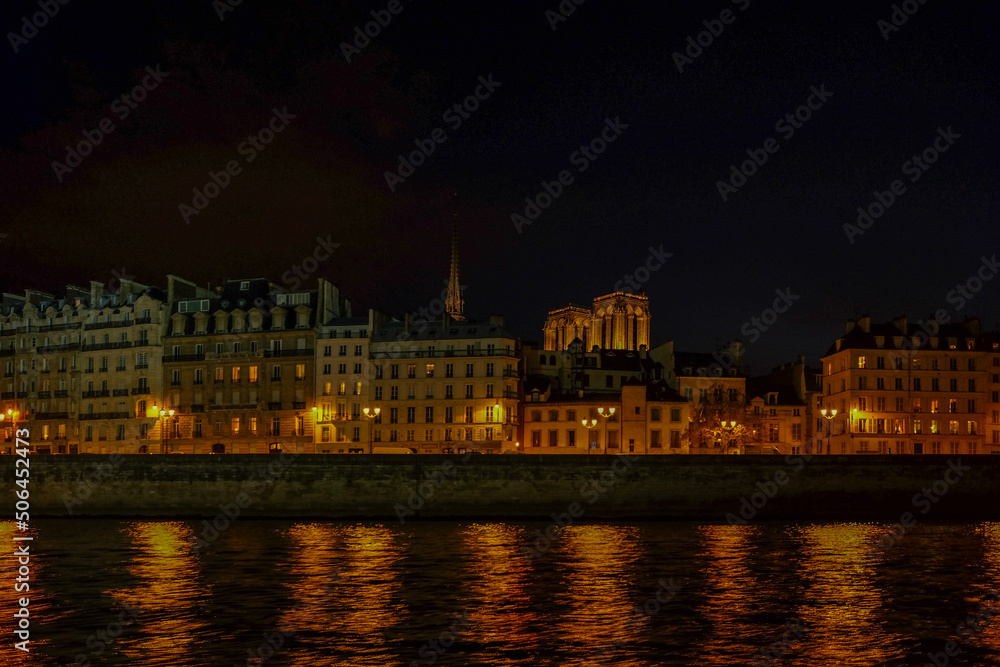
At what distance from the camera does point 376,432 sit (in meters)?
91.8

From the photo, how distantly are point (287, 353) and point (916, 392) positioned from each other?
50355 mm

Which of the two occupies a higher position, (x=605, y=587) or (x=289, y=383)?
(x=289, y=383)

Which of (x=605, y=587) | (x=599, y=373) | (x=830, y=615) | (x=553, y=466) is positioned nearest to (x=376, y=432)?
(x=599, y=373)

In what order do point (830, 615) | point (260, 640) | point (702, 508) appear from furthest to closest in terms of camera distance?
point (702, 508) → point (830, 615) → point (260, 640)

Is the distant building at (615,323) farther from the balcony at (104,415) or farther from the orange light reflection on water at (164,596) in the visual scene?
the orange light reflection on water at (164,596)

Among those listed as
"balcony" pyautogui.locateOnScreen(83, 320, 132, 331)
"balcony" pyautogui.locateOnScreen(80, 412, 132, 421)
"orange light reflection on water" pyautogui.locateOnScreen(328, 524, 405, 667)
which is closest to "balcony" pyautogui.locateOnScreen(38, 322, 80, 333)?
"balcony" pyautogui.locateOnScreen(83, 320, 132, 331)

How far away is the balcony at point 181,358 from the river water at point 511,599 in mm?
42545

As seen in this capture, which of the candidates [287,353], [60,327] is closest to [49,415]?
[60,327]

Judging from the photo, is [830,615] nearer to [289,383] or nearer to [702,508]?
[702,508]

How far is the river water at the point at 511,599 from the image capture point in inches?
1071

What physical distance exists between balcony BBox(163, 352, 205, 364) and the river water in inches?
1675

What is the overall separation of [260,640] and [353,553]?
59.7 ft

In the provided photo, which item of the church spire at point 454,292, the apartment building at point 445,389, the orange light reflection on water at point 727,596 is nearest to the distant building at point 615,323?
the church spire at point 454,292

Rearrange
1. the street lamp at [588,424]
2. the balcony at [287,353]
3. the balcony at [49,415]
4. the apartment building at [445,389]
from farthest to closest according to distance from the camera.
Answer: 1. the balcony at [49,415]
2. the balcony at [287,353]
3. the apartment building at [445,389]
4. the street lamp at [588,424]
